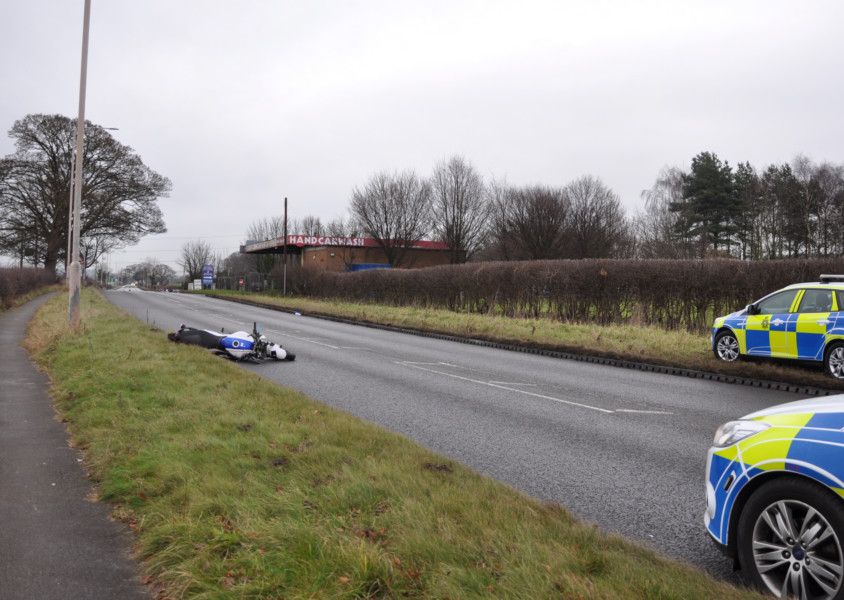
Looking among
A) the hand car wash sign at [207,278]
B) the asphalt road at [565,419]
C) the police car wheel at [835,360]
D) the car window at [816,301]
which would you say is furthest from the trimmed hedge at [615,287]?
the hand car wash sign at [207,278]

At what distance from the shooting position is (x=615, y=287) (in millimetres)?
21938

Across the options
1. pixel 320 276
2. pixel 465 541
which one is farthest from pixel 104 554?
pixel 320 276

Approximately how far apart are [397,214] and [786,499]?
199ft

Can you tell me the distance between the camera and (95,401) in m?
8.05

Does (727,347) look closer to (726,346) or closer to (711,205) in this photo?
(726,346)

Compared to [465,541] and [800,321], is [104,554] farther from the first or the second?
[800,321]

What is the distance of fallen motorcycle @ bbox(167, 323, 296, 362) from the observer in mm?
13883

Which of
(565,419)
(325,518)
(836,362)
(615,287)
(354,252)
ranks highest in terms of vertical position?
(354,252)

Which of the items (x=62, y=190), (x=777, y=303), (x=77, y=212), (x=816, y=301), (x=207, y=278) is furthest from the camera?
(x=207, y=278)

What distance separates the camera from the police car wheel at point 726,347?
13742 mm

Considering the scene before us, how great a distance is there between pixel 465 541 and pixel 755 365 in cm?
1114

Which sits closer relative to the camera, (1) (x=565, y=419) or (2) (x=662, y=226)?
(1) (x=565, y=419)

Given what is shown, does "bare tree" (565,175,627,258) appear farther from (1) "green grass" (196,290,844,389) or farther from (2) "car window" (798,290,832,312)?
(2) "car window" (798,290,832,312)

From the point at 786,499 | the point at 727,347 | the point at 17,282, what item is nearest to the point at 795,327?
the point at 727,347
